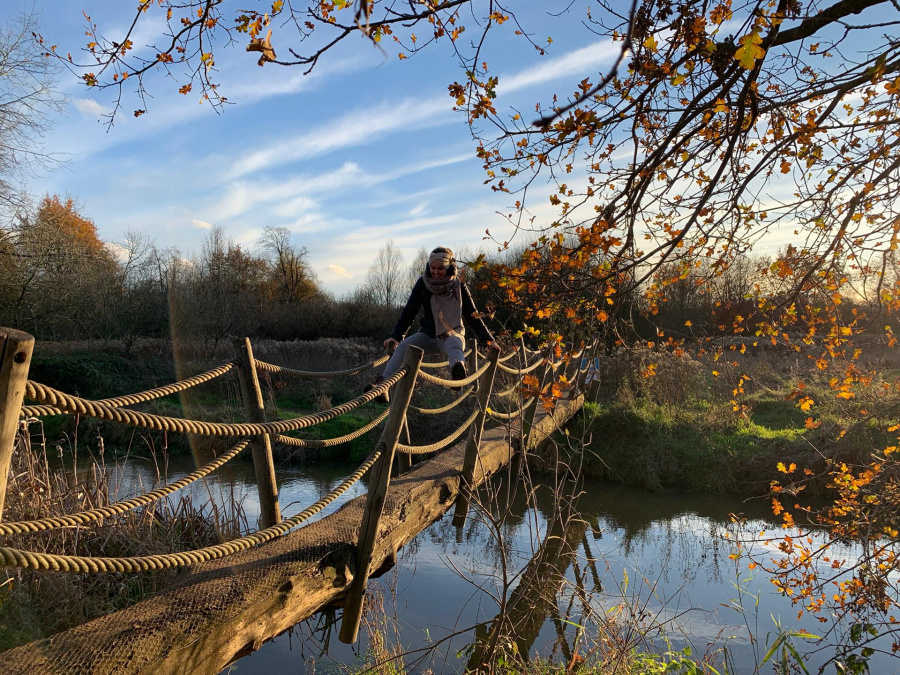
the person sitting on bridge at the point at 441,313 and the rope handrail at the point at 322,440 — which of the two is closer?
the rope handrail at the point at 322,440

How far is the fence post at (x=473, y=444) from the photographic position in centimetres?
481

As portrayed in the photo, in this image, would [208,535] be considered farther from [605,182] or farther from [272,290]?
[272,290]

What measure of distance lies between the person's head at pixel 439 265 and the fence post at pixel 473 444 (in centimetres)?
83

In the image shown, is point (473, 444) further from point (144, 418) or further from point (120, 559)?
point (144, 418)

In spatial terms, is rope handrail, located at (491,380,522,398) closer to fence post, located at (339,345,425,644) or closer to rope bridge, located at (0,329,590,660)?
rope bridge, located at (0,329,590,660)

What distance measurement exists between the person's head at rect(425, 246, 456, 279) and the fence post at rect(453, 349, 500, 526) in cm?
83

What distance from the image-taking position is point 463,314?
5.69 m

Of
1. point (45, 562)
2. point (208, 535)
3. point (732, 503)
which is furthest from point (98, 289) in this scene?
point (45, 562)

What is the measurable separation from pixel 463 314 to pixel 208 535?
2.90 meters

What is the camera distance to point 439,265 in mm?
5367

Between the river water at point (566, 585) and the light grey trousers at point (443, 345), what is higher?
the light grey trousers at point (443, 345)

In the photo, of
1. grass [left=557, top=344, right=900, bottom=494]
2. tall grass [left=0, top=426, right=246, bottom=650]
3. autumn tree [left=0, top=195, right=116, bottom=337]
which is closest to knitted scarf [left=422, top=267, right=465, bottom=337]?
tall grass [left=0, top=426, right=246, bottom=650]

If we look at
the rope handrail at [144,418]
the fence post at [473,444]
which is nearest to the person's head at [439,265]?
the fence post at [473,444]

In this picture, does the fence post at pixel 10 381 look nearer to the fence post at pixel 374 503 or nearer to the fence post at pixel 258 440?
the fence post at pixel 258 440
